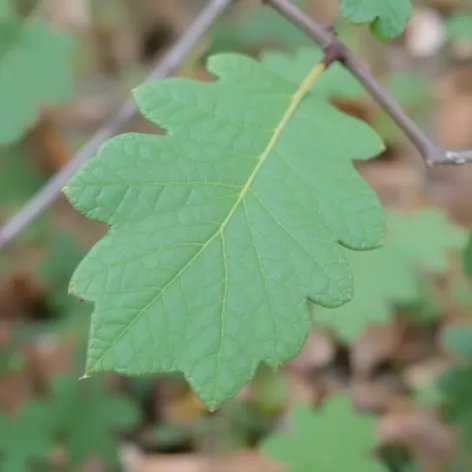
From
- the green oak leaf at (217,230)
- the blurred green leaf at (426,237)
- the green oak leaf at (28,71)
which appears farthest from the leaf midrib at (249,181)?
the blurred green leaf at (426,237)

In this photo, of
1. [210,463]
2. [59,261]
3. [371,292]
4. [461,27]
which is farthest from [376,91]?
[59,261]

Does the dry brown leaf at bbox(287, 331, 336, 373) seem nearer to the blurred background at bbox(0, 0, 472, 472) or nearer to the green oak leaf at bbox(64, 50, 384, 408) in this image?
the blurred background at bbox(0, 0, 472, 472)

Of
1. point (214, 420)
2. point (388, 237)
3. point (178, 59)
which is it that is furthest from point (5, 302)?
point (178, 59)

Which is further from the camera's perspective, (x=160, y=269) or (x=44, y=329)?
(x=44, y=329)

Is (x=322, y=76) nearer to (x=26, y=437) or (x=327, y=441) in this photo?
(x=327, y=441)

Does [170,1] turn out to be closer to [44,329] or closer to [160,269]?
[44,329]

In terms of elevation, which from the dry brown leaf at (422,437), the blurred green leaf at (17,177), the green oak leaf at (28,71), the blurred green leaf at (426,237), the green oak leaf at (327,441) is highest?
the green oak leaf at (28,71)

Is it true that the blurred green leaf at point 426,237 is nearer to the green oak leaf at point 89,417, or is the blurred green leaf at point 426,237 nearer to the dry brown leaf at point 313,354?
the dry brown leaf at point 313,354
